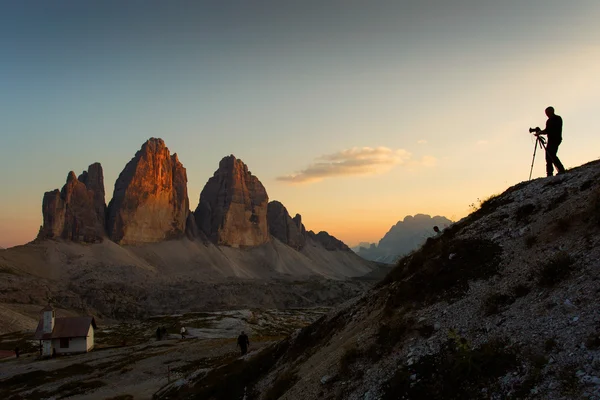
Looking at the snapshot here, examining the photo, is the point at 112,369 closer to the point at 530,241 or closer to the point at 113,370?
the point at 113,370

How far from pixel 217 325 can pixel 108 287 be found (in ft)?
268

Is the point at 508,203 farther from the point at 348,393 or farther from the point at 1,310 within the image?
the point at 1,310

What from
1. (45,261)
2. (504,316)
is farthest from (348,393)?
(45,261)

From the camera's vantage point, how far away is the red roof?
68.1 m

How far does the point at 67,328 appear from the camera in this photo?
69438 millimetres

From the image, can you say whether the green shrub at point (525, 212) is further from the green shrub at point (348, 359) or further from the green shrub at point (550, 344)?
the green shrub at point (348, 359)

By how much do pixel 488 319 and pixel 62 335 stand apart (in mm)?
72345

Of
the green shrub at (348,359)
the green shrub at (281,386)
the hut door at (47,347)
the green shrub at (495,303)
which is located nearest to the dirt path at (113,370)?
the hut door at (47,347)

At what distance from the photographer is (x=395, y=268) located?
76.6 feet

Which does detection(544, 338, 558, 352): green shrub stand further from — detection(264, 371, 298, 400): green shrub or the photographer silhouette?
the photographer silhouette

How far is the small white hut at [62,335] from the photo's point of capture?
67875 millimetres

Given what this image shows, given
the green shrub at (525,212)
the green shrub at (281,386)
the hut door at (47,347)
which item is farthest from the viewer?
the hut door at (47,347)

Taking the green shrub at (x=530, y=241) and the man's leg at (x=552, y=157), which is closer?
the green shrub at (x=530, y=241)

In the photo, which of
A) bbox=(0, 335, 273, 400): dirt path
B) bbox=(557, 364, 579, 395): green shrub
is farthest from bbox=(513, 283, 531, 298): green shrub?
bbox=(0, 335, 273, 400): dirt path
